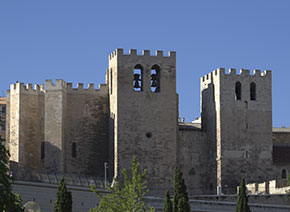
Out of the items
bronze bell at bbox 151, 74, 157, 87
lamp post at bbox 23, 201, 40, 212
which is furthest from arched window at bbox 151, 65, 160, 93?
lamp post at bbox 23, 201, 40, 212

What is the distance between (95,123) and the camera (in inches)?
2621

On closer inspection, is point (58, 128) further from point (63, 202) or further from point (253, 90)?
point (63, 202)

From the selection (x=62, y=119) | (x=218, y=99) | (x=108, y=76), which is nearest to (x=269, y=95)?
(x=218, y=99)

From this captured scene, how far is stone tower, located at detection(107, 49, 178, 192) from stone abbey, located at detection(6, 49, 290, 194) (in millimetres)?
82

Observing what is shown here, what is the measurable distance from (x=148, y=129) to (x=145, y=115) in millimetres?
1189

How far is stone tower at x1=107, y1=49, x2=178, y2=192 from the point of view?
63.5m

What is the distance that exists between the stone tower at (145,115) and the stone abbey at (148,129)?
8 centimetres

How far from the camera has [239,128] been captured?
67.2 meters

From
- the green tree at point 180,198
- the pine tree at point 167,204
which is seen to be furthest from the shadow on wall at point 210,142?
the pine tree at point 167,204

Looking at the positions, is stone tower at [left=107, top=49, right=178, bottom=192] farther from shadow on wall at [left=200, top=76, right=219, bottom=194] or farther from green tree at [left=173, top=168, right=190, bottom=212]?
green tree at [left=173, top=168, right=190, bottom=212]

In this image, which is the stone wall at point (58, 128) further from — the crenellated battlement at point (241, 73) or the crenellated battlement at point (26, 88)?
the crenellated battlement at point (241, 73)

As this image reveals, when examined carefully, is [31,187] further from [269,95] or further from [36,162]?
[269,95]

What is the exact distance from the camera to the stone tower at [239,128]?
218 feet

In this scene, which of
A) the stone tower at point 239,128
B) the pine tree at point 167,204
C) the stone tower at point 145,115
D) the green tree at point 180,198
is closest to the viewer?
the pine tree at point 167,204
